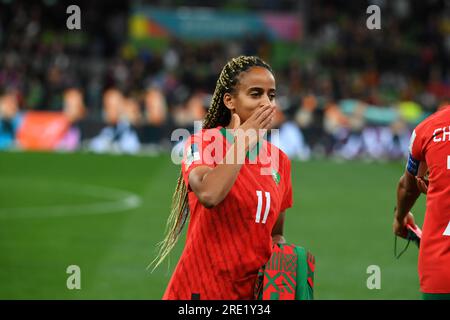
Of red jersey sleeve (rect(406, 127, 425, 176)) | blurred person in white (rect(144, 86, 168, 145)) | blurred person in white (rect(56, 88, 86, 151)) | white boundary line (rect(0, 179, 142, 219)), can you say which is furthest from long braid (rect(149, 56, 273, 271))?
blurred person in white (rect(144, 86, 168, 145))

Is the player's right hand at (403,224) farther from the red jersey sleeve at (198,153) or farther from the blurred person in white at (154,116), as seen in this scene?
the blurred person in white at (154,116)

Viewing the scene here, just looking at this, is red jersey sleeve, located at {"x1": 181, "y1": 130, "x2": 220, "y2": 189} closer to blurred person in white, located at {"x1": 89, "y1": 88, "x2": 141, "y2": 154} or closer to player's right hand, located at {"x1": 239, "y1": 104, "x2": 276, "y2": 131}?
player's right hand, located at {"x1": 239, "y1": 104, "x2": 276, "y2": 131}

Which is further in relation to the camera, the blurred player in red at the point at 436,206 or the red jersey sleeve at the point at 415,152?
the red jersey sleeve at the point at 415,152

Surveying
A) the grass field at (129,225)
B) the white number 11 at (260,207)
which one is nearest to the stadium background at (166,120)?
the grass field at (129,225)

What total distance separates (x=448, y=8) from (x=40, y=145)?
59.9ft

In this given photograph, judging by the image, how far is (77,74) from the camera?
30.2 metres

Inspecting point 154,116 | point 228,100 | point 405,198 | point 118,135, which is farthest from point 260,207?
point 154,116

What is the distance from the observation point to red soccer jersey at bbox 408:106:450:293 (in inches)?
190

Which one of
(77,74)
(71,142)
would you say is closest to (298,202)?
(71,142)

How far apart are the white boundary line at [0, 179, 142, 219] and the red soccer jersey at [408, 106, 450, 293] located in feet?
35.6

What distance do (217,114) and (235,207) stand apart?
637 millimetres

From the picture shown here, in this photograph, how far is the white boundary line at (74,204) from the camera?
15.4 metres

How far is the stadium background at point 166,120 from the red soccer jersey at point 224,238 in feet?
15.9
